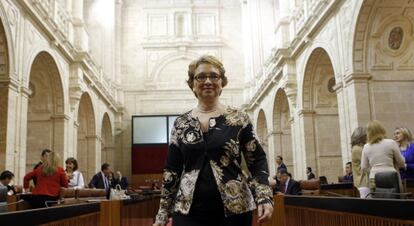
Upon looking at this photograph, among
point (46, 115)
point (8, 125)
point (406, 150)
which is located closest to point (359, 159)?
point (406, 150)

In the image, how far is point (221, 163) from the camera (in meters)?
2.54

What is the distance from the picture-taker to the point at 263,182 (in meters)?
2.55

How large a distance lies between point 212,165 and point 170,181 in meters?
0.29

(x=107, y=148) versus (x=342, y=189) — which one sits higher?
(x=107, y=148)

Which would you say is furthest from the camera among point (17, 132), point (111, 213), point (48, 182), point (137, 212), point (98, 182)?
point (17, 132)

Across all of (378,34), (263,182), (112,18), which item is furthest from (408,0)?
(112,18)

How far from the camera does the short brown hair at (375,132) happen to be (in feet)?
18.3

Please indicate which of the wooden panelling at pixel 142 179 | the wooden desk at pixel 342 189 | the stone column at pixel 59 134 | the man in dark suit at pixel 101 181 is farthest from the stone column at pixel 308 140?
the wooden panelling at pixel 142 179

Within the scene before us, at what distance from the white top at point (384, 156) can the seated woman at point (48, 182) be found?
173 inches

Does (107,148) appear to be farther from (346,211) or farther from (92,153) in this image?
(346,211)

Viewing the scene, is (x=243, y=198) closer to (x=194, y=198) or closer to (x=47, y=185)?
(x=194, y=198)

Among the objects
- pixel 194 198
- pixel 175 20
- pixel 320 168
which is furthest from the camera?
pixel 175 20

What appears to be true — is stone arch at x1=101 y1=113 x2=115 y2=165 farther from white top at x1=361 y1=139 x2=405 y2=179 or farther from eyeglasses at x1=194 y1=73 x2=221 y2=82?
eyeglasses at x1=194 y1=73 x2=221 y2=82

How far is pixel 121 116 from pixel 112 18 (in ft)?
18.6
